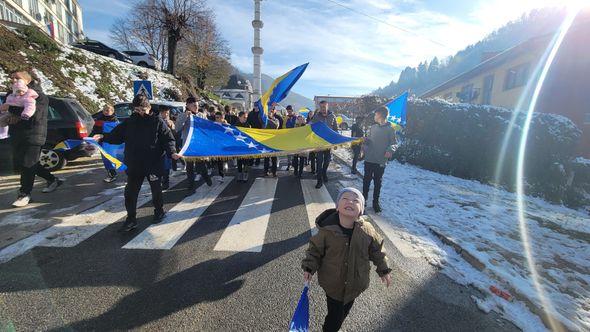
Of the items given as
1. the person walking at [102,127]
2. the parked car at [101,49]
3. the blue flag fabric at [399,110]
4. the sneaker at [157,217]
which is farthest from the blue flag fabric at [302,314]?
the parked car at [101,49]

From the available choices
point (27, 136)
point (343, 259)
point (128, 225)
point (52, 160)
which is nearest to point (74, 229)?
point (128, 225)

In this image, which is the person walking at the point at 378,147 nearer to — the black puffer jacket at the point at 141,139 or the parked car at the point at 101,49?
the black puffer jacket at the point at 141,139

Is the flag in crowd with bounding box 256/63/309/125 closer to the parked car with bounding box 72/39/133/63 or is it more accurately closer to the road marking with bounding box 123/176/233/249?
the road marking with bounding box 123/176/233/249

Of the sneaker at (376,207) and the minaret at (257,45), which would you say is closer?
the sneaker at (376,207)

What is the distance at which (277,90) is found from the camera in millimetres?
8820

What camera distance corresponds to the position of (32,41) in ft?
48.7

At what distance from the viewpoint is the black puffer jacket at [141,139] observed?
4.37m

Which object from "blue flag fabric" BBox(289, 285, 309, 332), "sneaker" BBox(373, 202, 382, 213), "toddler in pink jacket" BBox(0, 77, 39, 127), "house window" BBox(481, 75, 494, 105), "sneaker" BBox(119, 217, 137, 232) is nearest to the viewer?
"blue flag fabric" BBox(289, 285, 309, 332)

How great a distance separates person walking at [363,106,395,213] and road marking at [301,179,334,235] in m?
1.03

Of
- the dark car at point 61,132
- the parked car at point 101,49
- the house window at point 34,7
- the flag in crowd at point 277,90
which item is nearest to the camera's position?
the dark car at point 61,132

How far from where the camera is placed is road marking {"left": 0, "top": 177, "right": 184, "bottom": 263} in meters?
3.76

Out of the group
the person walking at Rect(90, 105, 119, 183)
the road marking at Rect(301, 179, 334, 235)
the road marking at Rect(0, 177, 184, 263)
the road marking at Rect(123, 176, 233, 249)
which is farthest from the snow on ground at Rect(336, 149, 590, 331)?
the person walking at Rect(90, 105, 119, 183)

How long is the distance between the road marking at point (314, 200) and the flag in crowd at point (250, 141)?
109 cm

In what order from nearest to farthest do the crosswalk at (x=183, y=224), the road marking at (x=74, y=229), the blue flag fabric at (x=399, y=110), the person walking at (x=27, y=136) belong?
the road marking at (x=74, y=229)
the crosswalk at (x=183, y=224)
the person walking at (x=27, y=136)
the blue flag fabric at (x=399, y=110)
